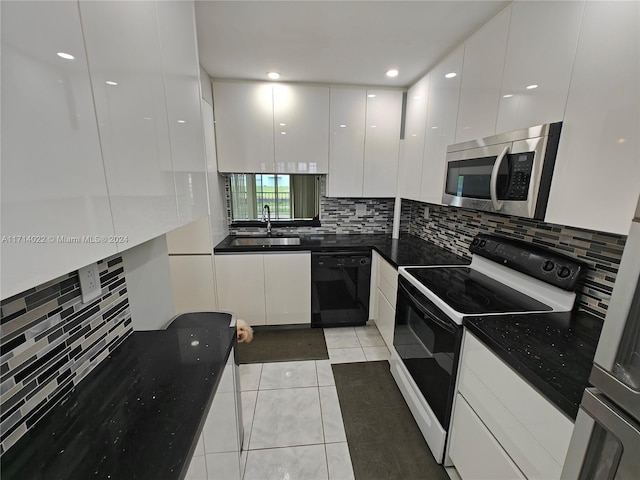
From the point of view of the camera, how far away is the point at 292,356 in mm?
2434

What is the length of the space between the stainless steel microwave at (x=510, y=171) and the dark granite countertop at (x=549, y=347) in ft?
1.62

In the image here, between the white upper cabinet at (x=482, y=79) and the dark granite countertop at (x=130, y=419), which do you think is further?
the white upper cabinet at (x=482, y=79)

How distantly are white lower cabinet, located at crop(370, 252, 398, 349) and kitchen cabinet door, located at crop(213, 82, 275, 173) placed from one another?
1453 mm

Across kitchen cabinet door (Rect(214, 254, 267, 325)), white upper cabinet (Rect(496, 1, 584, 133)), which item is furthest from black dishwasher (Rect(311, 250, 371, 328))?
white upper cabinet (Rect(496, 1, 584, 133))

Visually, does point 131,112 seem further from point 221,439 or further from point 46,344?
point 221,439

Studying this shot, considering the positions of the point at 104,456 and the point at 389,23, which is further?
the point at 389,23

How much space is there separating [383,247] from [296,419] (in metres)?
1.59

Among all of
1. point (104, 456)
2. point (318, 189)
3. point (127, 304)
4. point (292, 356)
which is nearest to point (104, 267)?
point (127, 304)

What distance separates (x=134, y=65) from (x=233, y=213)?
2.37 m

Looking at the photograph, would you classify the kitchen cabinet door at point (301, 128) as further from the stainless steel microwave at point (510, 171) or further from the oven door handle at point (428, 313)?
the oven door handle at point (428, 313)

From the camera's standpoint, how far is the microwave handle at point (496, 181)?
132 cm


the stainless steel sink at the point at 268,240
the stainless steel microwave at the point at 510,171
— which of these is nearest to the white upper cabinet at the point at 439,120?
the stainless steel microwave at the point at 510,171

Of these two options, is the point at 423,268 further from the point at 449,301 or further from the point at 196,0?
the point at 196,0

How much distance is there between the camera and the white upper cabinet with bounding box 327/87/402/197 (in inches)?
105
